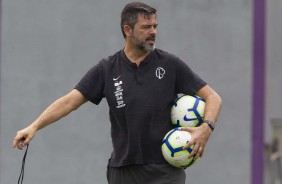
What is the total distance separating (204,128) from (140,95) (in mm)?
504

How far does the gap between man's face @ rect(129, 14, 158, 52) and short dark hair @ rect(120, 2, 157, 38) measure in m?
0.03

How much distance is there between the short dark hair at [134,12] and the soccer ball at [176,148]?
0.81 metres

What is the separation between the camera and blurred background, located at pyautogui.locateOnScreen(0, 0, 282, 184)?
11594mm

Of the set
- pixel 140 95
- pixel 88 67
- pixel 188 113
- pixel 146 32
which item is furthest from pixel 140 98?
pixel 88 67

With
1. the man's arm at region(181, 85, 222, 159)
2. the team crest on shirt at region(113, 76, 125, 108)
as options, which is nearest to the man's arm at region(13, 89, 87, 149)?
the team crest on shirt at region(113, 76, 125, 108)

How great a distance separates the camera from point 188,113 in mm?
6766

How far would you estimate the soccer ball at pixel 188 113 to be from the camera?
677 cm

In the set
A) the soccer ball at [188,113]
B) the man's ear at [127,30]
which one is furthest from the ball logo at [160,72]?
the man's ear at [127,30]

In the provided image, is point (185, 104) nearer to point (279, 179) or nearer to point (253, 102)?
point (253, 102)

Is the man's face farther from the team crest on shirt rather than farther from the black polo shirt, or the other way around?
the team crest on shirt

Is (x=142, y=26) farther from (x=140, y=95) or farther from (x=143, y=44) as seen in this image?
(x=140, y=95)

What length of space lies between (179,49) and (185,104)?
585cm

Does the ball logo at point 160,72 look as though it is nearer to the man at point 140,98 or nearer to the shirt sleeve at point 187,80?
the man at point 140,98

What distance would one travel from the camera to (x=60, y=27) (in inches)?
463
